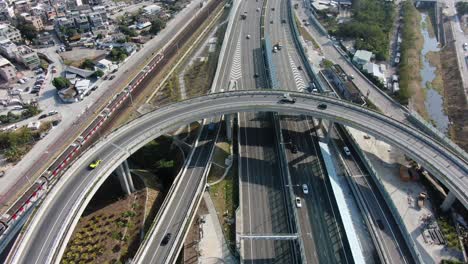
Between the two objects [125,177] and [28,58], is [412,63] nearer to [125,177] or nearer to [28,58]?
[125,177]

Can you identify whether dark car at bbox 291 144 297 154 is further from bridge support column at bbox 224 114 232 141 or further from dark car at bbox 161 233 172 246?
dark car at bbox 161 233 172 246

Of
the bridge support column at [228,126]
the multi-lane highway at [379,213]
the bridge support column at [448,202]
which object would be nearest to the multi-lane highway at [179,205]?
the bridge support column at [228,126]

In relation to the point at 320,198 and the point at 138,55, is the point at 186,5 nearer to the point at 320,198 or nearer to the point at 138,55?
the point at 138,55

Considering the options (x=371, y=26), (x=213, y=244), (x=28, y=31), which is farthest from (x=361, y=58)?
(x=28, y=31)

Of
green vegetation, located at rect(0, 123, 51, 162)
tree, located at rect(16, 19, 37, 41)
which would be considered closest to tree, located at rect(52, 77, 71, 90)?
green vegetation, located at rect(0, 123, 51, 162)

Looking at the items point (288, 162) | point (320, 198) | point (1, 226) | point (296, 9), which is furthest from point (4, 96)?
point (296, 9)

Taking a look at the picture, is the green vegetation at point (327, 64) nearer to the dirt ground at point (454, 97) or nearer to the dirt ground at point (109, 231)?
the dirt ground at point (454, 97)
